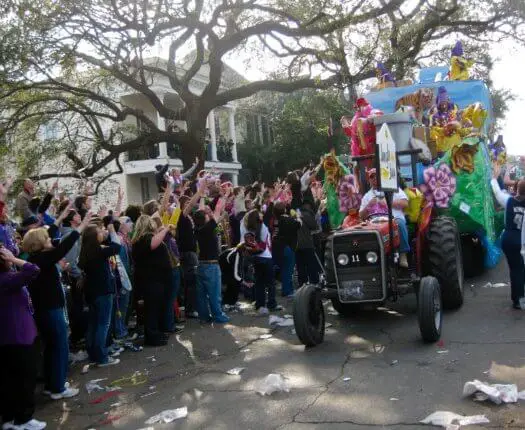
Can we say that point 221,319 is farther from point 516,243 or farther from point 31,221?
point 516,243

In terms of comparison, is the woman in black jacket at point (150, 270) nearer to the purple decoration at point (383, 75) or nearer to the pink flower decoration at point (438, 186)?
the pink flower decoration at point (438, 186)

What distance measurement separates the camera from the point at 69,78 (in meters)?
14.8

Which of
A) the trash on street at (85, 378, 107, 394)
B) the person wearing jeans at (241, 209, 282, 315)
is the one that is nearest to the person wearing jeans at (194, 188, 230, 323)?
the person wearing jeans at (241, 209, 282, 315)

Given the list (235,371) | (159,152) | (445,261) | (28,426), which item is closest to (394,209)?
(445,261)

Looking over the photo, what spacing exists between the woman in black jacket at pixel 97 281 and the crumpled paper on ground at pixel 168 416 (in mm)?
1912

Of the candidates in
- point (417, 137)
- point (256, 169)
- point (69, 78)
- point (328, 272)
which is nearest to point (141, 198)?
point (256, 169)

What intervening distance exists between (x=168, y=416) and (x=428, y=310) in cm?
276

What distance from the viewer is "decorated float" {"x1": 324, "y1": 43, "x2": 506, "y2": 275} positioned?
8.47 metres

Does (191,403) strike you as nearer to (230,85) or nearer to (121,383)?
(121,383)

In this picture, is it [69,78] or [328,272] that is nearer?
[328,272]

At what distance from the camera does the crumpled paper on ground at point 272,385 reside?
5.19 meters

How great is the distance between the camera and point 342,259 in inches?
266

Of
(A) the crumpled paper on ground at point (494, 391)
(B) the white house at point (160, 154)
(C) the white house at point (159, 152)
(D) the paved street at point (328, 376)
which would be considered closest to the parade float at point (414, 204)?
(D) the paved street at point (328, 376)

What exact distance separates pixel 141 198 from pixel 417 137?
19.0 metres
